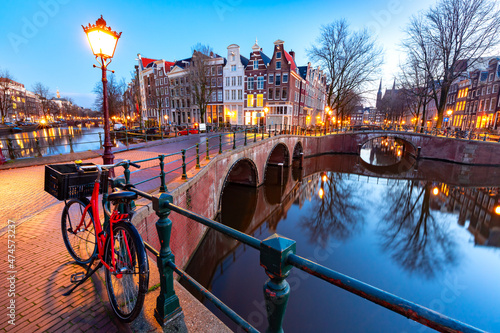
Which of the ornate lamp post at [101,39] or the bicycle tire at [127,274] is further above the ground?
the ornate lamp post at [101,39]

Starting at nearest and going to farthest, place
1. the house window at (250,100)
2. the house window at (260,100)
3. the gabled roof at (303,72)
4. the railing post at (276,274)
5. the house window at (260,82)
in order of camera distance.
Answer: the railing post at (276,274), the house window at (260,82), the house window at (260,100), the house window at (250,100), the gabled roof at (303,72)

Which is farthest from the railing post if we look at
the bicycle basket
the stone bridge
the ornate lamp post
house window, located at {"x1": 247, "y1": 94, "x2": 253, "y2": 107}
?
house window, located at {"x1": 247, "y1": 94, "x2": 253, "y2": 107}

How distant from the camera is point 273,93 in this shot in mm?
33188

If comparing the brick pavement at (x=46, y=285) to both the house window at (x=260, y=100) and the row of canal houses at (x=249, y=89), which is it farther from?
the house window at (x=260, y=100)

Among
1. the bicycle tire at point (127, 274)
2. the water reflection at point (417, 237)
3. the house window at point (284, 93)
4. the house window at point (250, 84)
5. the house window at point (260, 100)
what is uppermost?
the house window at point (250, 84)

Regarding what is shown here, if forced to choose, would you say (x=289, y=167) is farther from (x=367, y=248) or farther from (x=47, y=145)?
(x=47, y=145)

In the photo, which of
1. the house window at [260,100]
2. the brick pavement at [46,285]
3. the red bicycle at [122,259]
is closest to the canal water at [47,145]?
the brick pavement at [46,285]

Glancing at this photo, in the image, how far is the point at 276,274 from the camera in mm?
1174

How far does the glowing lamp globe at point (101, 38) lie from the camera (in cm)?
520

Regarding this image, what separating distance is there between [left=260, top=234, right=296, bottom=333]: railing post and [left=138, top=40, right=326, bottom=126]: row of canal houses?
30742mm

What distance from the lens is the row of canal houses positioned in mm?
32812

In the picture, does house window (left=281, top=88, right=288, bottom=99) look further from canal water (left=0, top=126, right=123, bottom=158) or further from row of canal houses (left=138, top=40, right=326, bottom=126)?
canal water (left=0, top=126, right=123, bottom=158)

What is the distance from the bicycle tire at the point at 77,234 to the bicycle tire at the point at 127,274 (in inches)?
44.5

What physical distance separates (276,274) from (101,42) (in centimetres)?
645
